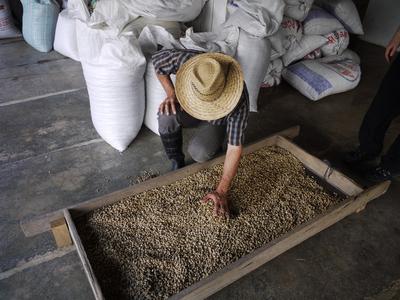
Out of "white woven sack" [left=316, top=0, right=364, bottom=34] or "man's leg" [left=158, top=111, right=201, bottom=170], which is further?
"white woven sack" [left=316, top=0, right=364, bottom=34]

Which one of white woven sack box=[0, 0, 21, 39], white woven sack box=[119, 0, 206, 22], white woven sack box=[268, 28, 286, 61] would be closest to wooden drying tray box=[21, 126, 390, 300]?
white woven sack box=[268, 28, 286, 61]

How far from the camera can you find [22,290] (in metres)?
1.21

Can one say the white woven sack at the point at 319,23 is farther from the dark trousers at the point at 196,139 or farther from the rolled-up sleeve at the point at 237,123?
the rolled-up sleeve at the point at 237,123

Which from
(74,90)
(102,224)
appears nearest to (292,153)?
(102,224)

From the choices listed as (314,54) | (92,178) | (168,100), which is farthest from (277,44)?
(92,178)

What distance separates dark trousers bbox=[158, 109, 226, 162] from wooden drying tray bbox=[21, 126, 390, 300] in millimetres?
68

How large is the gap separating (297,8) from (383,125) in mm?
1205

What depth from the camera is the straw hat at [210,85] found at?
1.11 metres

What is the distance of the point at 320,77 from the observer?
101 inches

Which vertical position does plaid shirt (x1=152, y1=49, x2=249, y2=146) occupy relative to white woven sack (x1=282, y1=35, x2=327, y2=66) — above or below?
above

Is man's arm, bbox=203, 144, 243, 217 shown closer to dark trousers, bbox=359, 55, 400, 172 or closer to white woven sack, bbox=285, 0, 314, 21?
dark trousers, bbox=359, 55, 400, 172

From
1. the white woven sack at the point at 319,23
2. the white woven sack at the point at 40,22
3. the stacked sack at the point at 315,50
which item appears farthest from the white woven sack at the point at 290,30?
the white woven sack at the point at 40,22

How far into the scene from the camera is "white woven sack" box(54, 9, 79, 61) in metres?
2.75

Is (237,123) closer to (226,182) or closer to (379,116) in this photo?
(226,182)
